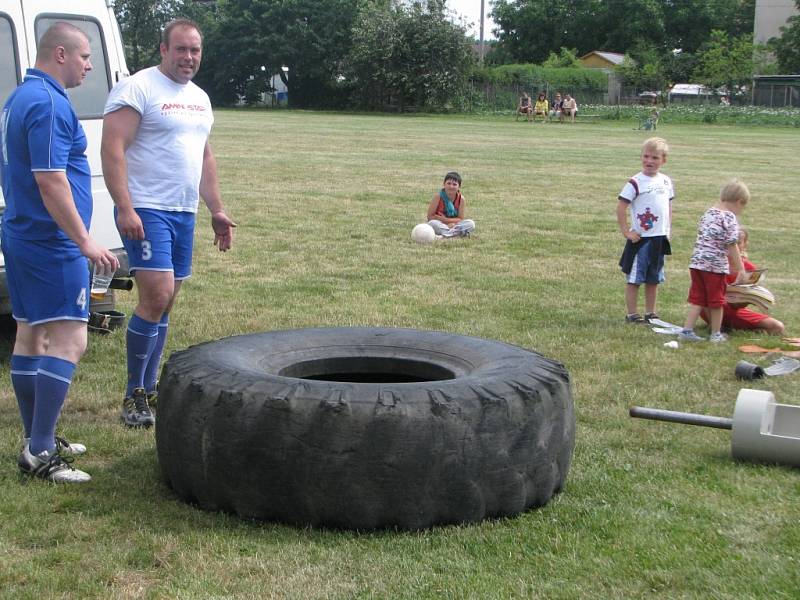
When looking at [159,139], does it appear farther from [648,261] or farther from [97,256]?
[648,261]

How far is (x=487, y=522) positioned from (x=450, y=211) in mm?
8314

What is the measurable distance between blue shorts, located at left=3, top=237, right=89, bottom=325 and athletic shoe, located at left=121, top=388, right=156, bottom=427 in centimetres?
89

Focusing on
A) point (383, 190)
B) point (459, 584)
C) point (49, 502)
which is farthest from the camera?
point (383, 190)

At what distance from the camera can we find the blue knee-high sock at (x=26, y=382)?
4414 mm

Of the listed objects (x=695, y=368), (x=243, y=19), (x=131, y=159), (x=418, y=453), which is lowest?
(x=695, y=368)

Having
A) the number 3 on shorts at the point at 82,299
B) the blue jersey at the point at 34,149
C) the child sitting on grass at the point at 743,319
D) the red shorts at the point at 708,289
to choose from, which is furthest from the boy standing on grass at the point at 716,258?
the blue jersey at the point at 34,149

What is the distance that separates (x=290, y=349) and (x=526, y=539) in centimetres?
142

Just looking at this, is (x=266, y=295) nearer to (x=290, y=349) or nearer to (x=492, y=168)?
(x=290, y=349)

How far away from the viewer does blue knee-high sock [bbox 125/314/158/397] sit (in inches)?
197

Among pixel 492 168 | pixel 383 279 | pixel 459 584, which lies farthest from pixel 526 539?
pixel 492 168

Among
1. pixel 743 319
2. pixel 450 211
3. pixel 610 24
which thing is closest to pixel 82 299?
pixel 743 319

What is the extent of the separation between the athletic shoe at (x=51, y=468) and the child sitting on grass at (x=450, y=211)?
7688 mm

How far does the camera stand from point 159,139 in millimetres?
4797

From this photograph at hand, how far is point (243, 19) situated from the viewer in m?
64.7
